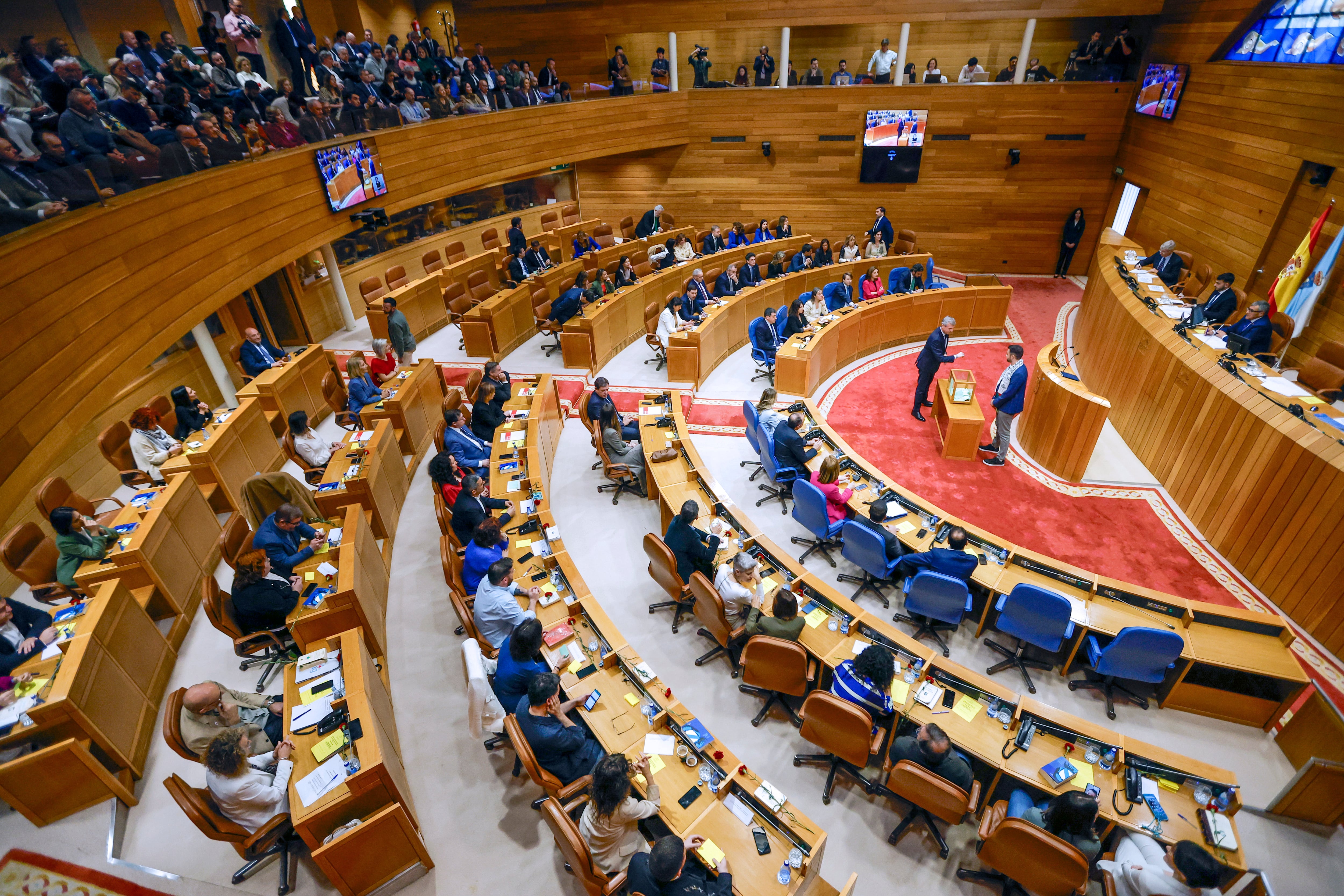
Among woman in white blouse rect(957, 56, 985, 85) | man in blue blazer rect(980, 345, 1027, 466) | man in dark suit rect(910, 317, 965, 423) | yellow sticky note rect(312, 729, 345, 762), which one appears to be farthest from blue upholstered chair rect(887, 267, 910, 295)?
yellow sticky note rect(312, 729, 345, 762)

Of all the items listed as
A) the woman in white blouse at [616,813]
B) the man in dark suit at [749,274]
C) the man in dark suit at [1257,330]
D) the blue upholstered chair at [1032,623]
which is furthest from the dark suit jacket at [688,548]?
the man in dark suit at [749,274]

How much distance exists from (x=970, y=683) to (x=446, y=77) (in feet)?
51.5

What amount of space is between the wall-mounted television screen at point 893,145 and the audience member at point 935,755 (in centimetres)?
1554

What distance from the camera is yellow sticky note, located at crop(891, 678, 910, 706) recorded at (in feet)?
15.0

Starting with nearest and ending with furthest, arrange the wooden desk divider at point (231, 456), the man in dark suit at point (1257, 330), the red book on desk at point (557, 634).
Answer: the red book on desk at point (557, 634) → the wooden desk divider at point (231, 456) → the man in dark suit at point (1257, 330)

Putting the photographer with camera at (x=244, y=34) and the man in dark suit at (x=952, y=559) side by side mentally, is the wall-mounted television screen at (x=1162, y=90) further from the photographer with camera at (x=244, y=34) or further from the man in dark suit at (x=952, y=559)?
the photographer with camera at (x=244, y=34)

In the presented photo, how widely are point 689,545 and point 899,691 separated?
2082 mm

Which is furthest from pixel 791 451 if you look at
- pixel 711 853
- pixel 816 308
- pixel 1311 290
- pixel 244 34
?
pixel 244 34

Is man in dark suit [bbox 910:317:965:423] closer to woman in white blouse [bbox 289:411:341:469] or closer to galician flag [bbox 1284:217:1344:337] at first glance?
galician flag [bbox 1284:217:1344:337]

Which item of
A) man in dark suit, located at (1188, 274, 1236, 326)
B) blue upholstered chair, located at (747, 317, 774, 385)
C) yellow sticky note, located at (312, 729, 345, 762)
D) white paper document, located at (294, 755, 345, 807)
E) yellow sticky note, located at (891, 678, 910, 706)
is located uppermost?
man in dark suit, located at (1188, 274, 1236, 326)

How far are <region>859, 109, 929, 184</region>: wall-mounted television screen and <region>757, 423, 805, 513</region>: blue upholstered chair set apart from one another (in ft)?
37.8

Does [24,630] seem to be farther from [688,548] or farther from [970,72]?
[970,72]

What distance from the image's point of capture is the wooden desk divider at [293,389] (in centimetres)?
862

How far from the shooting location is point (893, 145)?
16.0 m
